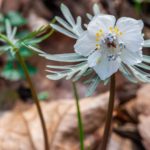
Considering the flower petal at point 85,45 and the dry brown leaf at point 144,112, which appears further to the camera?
the dry brown leaf at point 144,112

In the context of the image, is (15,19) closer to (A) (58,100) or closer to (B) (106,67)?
(A) (58,100)

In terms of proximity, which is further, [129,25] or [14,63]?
[14,63]

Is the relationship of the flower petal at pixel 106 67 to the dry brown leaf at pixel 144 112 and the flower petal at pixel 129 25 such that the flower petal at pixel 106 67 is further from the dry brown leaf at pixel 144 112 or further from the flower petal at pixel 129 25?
the dry brown leaf at pixel 144 112

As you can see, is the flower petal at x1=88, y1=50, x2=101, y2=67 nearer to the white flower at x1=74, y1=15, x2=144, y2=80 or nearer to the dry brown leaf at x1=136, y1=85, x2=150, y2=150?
the white flower at x1=74, y1=15, x2=144, y2=80

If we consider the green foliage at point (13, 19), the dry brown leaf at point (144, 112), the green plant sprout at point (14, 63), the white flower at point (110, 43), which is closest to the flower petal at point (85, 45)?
the white flower at point (110, 43)

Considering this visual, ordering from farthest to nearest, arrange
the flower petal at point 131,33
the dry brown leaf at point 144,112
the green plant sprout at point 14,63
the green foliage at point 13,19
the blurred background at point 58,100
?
the green foliage at point 13,19
the green plant sprout at point 14,63
the blurred background at point 58,100
the dry brown leaf at point 144,112
the flower petal at point 131,33

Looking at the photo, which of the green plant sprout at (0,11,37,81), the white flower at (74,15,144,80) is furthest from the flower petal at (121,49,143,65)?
the green plant sprout at (0,11,37,81)

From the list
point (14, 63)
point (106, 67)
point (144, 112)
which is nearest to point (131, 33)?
point (106, 67)
